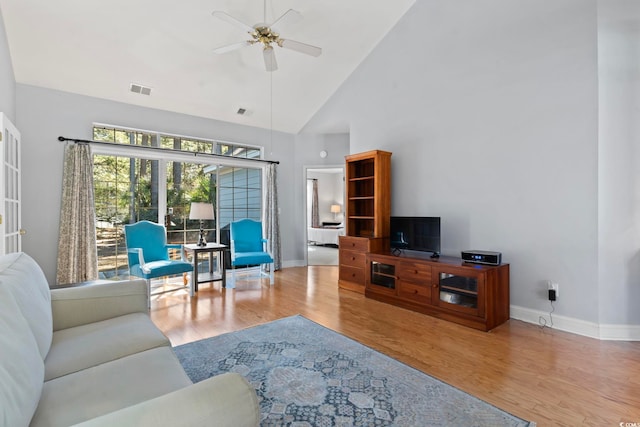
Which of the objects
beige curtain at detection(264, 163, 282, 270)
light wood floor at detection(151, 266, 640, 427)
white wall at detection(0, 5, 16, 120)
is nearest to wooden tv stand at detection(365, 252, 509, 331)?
light wood floor at detection(151, 266, 640, 427)

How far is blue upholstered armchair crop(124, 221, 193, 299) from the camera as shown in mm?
3834

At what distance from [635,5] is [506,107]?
119cm

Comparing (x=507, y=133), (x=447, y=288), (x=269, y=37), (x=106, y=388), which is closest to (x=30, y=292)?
(x=106, y=388)

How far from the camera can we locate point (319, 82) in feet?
17.1

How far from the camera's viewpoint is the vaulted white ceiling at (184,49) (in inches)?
133

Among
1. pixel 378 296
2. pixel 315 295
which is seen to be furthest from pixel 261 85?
pixel 378 296

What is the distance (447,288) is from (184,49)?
4.23m

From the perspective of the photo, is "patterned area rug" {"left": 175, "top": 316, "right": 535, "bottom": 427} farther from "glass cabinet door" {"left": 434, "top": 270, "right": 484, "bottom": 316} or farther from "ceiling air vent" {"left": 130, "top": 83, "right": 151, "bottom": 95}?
"ceiling air vent" {"left": 130, "top": 83, "right": 151, "bottom": 95}

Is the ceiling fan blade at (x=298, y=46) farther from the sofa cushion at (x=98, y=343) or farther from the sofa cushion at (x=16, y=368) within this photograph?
the sofa cushion at (x=16, y=368)

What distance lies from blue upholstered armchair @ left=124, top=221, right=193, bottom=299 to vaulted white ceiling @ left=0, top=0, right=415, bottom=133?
6.16 feet

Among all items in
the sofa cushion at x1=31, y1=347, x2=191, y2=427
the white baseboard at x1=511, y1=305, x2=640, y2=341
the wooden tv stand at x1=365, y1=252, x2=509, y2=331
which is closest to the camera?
the sofa cushion at x1=31, y1=347, x2=191, y2=427

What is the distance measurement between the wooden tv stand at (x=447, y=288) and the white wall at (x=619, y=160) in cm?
83

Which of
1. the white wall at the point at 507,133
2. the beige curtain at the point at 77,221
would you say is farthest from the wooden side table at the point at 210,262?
the white wall at the point at 507,133

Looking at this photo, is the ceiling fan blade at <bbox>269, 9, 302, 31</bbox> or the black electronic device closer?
the ceiling fan blade at <bbox>269, 9, 302, 31</bbox>
